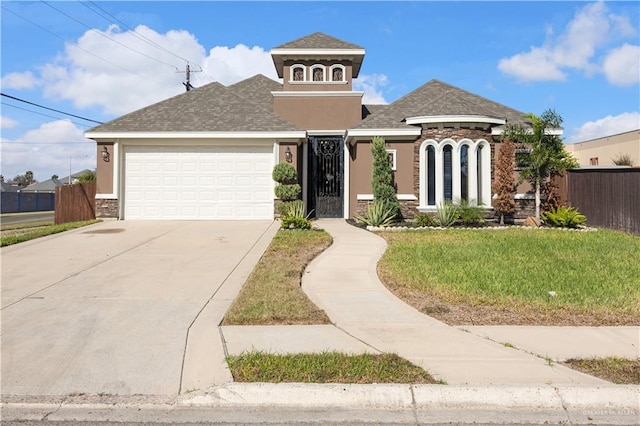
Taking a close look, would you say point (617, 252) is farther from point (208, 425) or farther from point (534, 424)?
point (208, 425)

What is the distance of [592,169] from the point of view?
53.7 feet

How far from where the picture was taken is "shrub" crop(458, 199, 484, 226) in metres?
15.3

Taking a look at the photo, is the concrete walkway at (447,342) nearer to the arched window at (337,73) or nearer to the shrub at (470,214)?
the shrub at (470,214)

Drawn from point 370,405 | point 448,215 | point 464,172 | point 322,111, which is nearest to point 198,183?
point 322,111

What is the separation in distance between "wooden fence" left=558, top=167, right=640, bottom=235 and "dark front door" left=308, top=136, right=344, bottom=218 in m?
8.62

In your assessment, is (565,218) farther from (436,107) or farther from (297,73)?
(297,73)

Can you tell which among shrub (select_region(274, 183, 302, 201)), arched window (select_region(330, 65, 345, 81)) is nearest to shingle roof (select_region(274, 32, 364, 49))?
arched window (select_region(330, 65, 345, 81))

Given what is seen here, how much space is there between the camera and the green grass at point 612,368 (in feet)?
13.7

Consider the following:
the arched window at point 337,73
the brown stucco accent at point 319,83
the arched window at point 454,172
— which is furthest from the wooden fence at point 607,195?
the arched window at point 337,73

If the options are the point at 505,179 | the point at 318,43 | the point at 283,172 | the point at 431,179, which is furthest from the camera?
the point at 318,43

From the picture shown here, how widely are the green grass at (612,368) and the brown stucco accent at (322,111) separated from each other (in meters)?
15.4

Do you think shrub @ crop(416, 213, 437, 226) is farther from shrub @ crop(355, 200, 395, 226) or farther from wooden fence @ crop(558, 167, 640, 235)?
wooden fence @ crop(558, 167, 640, 235)

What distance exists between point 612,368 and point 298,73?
58.6ft

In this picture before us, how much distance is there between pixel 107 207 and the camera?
1698 cm
